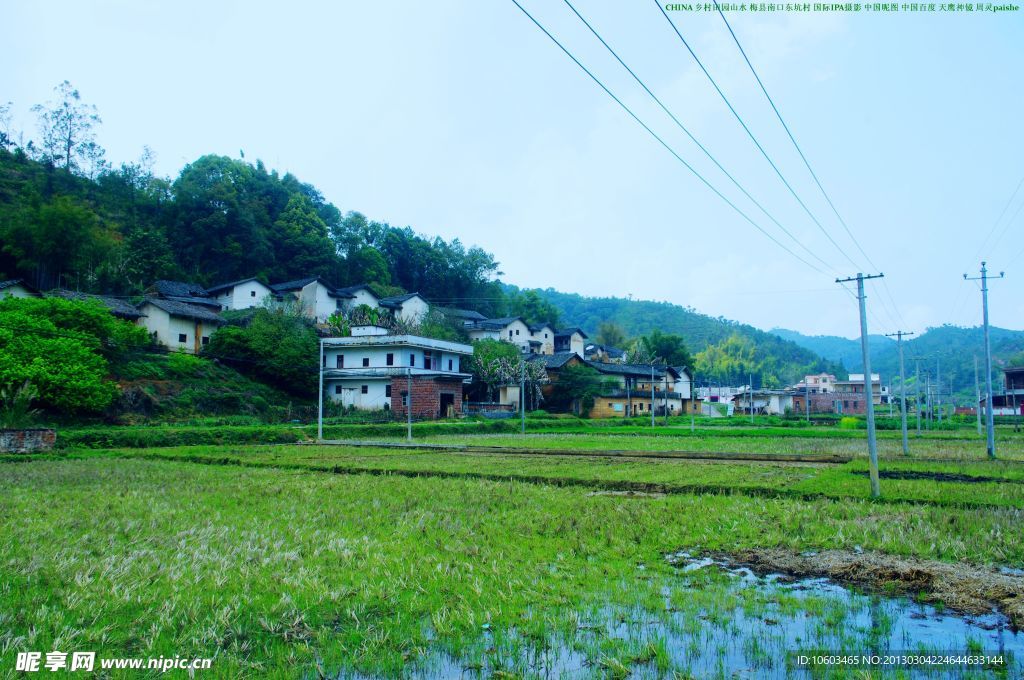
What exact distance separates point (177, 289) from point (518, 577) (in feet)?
167

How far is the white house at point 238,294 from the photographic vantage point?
51.7 metres

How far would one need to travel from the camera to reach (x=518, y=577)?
7031mm

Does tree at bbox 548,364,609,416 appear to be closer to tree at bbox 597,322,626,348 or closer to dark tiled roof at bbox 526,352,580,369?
dark tiled roof at bbox 526,352,580,369

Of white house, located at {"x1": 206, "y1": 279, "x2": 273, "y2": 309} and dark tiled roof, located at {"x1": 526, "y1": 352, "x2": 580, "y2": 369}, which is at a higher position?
white house, located at {"x1": 206, "y1": 279, "x2": 273, "y2": 309}

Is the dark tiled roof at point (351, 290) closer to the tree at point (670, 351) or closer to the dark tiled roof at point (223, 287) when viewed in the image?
the dark tiled roof at point (223, 287)

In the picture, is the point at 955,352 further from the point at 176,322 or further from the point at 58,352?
the point at 58,352

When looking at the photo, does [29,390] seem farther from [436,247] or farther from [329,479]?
[436,247]

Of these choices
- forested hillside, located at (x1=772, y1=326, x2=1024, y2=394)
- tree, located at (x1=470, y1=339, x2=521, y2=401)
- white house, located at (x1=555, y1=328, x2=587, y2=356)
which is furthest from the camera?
forested hillside, located at (x1=772, y1=326, x2=1024, y2=394)

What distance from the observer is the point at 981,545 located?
26.7ft

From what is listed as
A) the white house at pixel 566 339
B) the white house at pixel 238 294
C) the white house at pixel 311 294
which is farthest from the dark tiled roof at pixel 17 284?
the white house at pixel 566 339

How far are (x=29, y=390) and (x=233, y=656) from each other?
27.5 meters

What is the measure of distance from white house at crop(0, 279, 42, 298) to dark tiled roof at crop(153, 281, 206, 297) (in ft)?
33.4

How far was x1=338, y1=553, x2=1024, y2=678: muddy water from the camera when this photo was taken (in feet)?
15.9

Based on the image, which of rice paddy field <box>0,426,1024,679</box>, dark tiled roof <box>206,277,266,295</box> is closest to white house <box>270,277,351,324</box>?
dark tiled roof <box>206,277,266,295</box>
